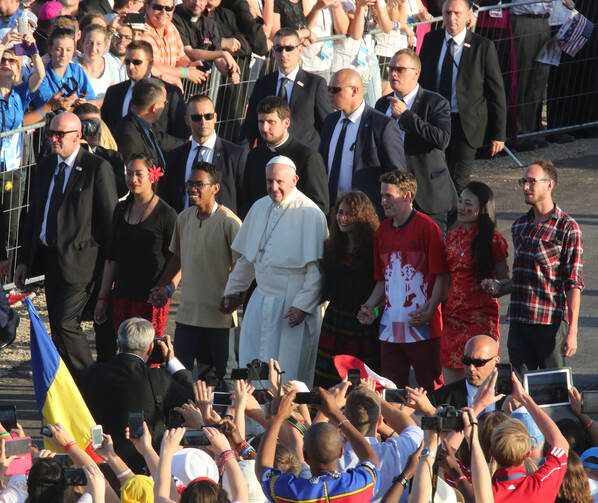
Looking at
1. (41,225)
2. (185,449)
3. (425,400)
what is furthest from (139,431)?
(41,225)

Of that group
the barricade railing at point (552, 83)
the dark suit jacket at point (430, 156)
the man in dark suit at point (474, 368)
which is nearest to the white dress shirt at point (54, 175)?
the dark suit jacket at point (430, 156)

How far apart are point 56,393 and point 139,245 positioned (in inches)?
71.5

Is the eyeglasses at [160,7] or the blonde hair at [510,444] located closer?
the blonde hair at [510,444]

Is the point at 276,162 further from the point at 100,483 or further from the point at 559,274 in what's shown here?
the point at 100,483

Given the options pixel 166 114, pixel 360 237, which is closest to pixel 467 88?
pixel 166 114

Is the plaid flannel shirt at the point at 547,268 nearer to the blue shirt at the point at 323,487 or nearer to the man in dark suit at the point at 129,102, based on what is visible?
the blue shirt at the point at 323,487

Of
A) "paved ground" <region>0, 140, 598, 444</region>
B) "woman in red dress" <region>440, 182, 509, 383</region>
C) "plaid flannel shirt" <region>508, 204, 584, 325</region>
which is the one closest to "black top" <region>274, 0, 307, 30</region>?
"paved ground" <region>0, 140, 598, 444</region>

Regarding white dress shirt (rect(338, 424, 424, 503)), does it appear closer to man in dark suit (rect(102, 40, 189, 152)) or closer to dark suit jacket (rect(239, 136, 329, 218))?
dark suit jacket (rect(239, 136, 329, 218))

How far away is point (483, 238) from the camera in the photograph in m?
8.14

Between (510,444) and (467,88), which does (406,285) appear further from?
(467,88)

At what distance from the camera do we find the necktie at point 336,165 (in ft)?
31.3

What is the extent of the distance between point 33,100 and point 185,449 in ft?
18.5

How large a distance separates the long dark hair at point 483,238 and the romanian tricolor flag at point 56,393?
268 cm

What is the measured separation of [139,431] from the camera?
5.58 m
